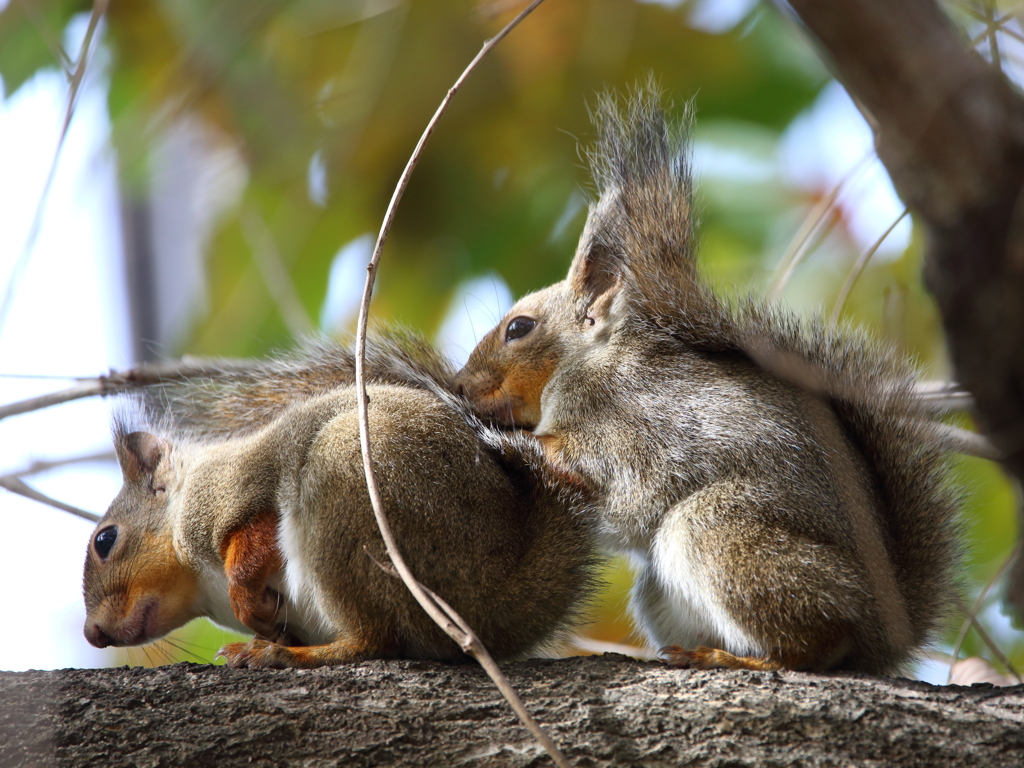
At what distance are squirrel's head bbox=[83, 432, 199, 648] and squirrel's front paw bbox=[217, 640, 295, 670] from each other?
433mm

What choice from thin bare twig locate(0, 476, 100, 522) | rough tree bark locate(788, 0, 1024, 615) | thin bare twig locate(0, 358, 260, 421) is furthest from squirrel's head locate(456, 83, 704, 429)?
rough tree bark locate(788, 0, 1024, 615)

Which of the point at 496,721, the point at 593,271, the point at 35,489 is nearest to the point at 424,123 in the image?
the point at 593,271

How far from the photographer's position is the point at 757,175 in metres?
4.12

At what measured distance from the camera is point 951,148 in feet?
3.12

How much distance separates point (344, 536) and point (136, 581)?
70 centimetres

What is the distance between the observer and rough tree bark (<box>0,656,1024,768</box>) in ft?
4.55

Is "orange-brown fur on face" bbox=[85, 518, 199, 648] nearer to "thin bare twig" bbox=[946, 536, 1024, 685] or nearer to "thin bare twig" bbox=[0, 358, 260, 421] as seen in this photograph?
"thin bare twig" bbox=[0, 358, 260, 421]

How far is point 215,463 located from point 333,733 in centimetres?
84

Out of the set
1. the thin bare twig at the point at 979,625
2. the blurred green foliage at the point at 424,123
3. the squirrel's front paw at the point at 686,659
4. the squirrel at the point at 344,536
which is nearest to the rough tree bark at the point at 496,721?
the squirrel's front paw at the point at 686,659

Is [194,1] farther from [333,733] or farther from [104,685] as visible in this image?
[333,733]

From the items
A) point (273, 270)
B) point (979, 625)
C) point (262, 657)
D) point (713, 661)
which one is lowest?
point (979, 625)

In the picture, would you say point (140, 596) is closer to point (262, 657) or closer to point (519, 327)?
point (262, 657)

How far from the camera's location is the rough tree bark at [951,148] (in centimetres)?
94

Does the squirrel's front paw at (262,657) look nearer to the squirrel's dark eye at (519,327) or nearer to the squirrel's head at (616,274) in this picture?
the squirrel's head at (616,274)
